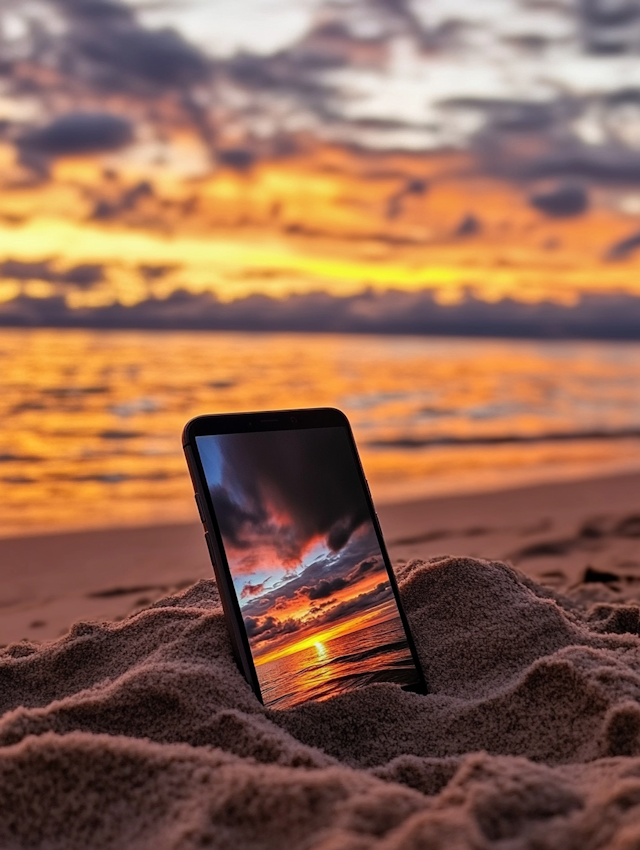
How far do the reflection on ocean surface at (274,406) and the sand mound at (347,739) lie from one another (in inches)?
169

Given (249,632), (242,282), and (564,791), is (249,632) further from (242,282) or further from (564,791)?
(242,282)

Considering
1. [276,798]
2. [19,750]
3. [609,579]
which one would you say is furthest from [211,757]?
[609,579]

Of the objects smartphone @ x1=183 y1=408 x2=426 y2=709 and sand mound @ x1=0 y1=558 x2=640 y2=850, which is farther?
smartphone @ x1=183 y1=408 x2=426 y2=709

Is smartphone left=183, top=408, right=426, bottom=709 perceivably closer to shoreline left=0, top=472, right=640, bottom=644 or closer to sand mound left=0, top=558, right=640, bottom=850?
sand mound left=0, top=558, right=640, bottom=850

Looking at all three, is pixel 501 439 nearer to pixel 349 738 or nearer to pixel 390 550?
pixel 390 550

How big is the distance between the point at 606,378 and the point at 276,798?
21423 millimetres

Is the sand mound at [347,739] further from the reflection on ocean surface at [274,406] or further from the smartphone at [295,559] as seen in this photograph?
the reflection on ocean surface at [274,406]

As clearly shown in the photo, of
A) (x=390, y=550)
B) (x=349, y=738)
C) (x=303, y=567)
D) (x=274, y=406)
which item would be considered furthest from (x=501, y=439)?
(x=349, y=738)

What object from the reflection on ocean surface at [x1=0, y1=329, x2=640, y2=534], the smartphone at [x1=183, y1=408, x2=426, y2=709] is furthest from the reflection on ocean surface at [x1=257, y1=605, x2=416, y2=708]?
the reflection on ocean surface at [x1=0, y1=329, x2=640, y2=534]

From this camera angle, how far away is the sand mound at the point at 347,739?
1256 millimetres

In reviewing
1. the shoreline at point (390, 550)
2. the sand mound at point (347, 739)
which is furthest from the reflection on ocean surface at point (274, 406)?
the sand mound at point (347, 739)

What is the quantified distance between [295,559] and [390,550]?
310cm

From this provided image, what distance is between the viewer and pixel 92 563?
498 cm

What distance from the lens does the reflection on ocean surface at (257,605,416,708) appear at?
77.1 inches
